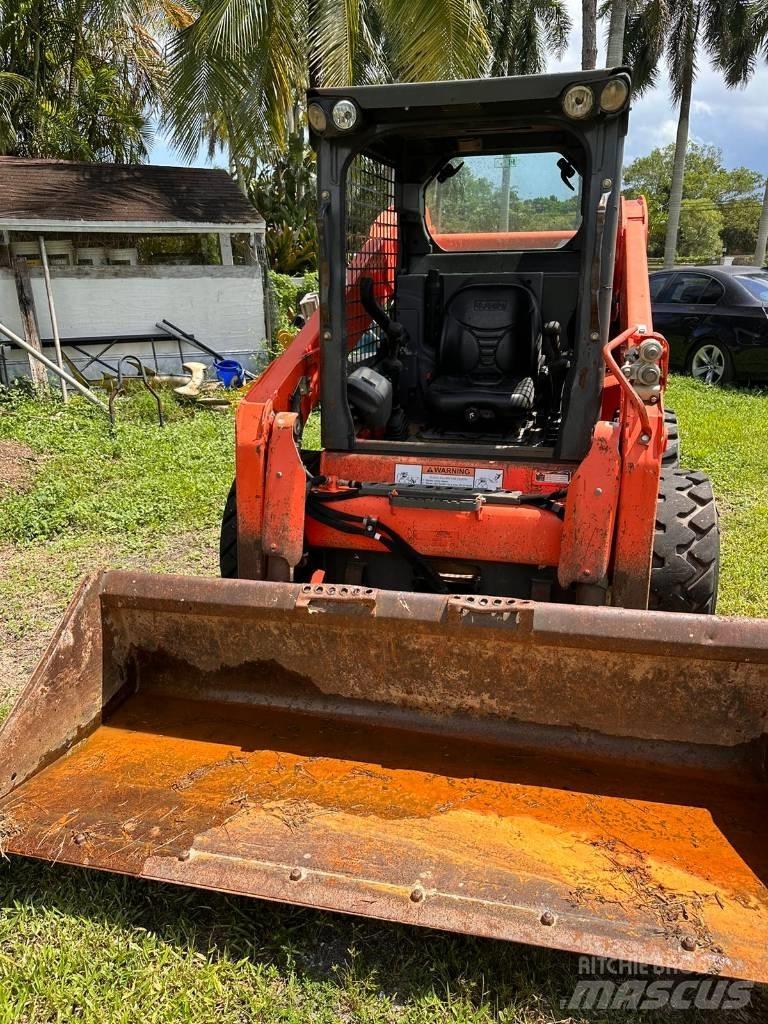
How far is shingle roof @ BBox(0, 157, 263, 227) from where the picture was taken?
10594 mm

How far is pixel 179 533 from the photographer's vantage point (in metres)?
5.78

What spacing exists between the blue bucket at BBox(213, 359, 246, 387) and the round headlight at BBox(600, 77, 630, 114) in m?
8.37

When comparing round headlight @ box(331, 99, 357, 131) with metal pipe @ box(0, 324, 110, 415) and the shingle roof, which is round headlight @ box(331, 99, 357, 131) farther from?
the shingle roof

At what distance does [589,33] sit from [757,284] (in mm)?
9396

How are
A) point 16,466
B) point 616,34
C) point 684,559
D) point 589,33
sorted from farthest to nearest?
point 589,33 → point 616,34 → point 16,466 → point 684,559

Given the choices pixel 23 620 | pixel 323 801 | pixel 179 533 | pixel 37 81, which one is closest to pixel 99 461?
pixel 179 533

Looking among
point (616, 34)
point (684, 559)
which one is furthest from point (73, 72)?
point (684, 559)

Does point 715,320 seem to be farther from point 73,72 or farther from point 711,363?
point 73,72

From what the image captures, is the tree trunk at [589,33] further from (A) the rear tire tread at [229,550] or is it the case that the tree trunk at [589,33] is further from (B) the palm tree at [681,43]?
(A) the rear tire tread at [229,550]

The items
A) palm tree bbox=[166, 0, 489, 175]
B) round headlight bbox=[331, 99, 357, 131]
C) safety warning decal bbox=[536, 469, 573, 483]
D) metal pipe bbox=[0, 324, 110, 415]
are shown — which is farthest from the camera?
palm tree bbox=[166, 0, 489, 175]

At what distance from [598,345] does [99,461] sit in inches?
211

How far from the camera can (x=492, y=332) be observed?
393 cm

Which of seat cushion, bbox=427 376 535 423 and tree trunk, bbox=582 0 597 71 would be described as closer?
seat cushion, bbox=427 376 535 423

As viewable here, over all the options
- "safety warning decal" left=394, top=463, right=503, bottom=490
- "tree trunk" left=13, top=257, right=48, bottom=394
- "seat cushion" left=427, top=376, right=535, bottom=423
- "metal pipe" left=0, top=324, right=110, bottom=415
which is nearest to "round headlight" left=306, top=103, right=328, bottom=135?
"seat cushion" left=427, top=376, right=535, bottom=423
